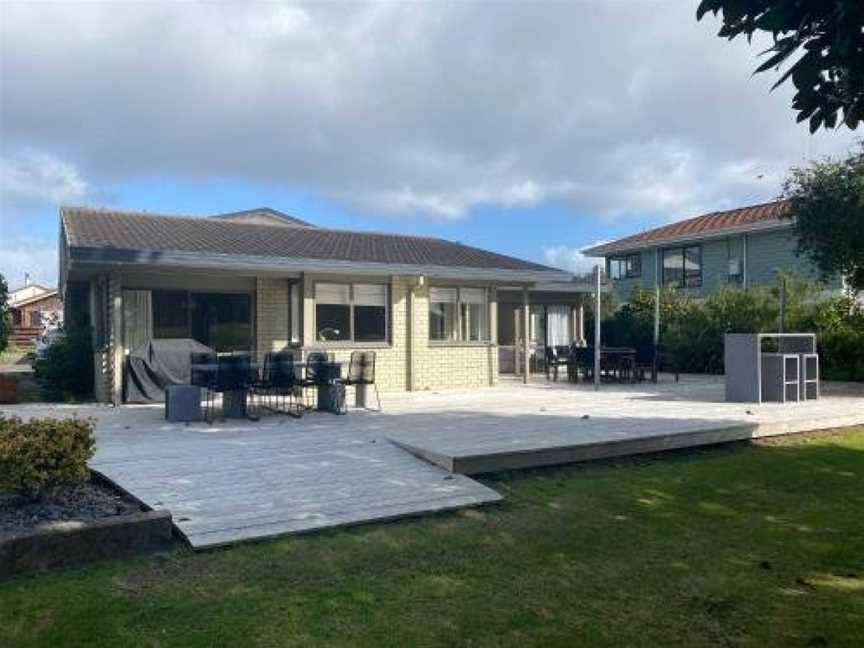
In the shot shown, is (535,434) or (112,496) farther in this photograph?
(535,434)

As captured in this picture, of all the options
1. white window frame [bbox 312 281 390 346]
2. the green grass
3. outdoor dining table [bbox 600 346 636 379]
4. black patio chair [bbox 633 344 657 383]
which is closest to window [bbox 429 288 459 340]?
white window frame [bbox 312 281 390 346]

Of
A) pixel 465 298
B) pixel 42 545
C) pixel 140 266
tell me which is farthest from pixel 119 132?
pixel 42 545

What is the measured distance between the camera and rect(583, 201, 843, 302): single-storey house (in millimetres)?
25562

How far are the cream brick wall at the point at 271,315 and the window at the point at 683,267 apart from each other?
61.3 ft

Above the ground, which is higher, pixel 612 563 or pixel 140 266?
pixel 140 266

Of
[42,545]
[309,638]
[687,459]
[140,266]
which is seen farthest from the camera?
[140,266]

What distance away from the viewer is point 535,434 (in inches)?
361

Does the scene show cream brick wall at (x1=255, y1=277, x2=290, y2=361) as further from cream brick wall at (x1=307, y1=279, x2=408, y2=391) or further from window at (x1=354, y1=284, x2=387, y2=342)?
cream brick wall at (x1=307, y1=279, x2=408, y2=391)

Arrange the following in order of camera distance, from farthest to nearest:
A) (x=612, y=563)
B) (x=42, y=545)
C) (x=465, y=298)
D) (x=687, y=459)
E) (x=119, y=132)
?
(x=119, y=132), (x=465, y=298), (x=687, y=459), (x=612, y=563), (x=42, y=545)

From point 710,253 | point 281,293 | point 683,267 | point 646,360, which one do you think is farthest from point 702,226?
point 281,293

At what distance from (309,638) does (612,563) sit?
2310 mm

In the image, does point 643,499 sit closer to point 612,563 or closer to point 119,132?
point 612,563

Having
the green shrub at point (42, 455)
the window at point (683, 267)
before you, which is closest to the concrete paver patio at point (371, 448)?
the green shrub at point (42, 455)

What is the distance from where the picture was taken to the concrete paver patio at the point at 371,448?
634cm
